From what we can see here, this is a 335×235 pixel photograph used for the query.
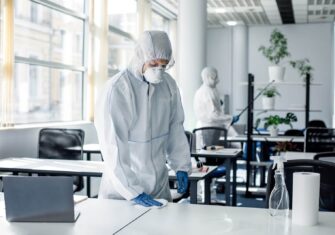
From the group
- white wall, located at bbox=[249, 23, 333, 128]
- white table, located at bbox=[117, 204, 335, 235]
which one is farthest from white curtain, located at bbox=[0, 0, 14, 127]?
white wall, located at bbox=[249, 23, 333, 128]

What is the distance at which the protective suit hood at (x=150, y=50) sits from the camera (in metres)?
2.23

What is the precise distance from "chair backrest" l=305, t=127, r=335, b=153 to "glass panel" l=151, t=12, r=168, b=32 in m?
4.88

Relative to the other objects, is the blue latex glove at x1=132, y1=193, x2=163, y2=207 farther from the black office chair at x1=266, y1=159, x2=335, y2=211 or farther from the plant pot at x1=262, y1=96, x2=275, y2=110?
the plant pot at x1=262, y1=96, x2=275, y2=110

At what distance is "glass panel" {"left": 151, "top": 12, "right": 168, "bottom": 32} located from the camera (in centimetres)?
910

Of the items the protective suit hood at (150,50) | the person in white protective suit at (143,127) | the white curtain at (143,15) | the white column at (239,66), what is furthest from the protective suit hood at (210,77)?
the white column at (239,66)

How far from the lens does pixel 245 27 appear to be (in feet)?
35.5

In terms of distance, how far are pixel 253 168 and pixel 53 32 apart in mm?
3421

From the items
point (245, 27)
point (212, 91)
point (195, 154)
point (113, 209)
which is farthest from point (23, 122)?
point (245, 27)

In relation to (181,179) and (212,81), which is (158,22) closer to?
(212,81)

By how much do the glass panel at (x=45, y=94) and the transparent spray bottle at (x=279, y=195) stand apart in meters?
3.22

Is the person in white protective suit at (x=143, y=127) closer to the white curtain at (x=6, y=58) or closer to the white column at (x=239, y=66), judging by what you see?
the white curtain at (x=6, y=58)

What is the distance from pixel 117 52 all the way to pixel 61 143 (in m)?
3.44

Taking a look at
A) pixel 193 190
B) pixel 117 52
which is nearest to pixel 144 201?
pixel 193 190

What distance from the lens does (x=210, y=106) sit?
591 cm
